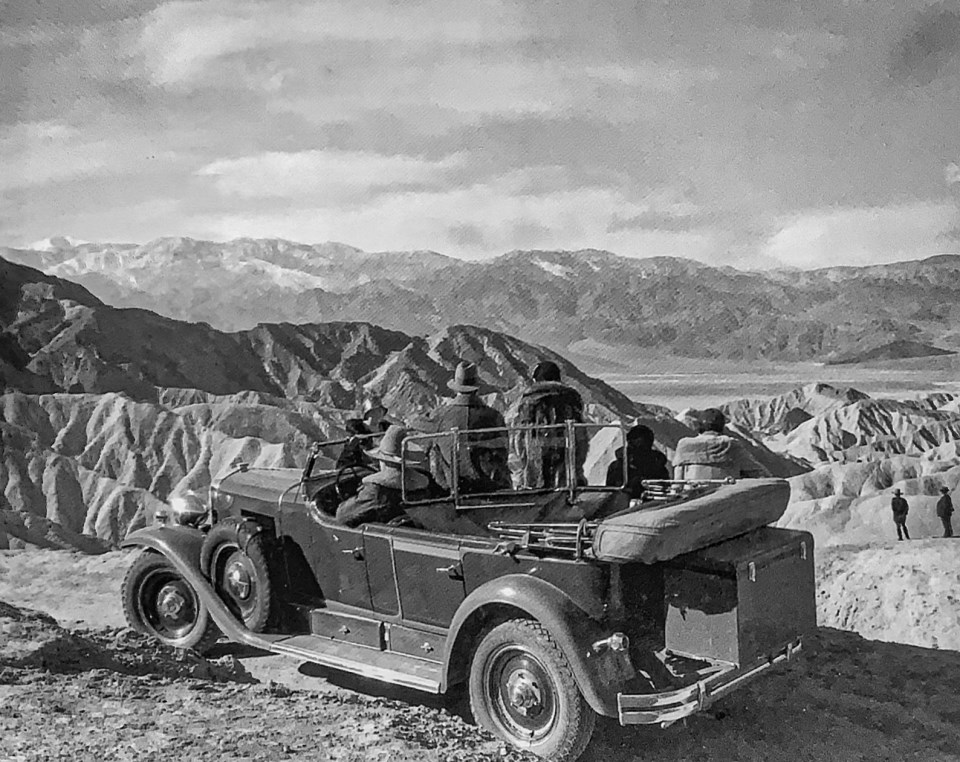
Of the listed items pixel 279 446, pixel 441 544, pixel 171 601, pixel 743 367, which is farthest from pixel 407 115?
pixel 743 367

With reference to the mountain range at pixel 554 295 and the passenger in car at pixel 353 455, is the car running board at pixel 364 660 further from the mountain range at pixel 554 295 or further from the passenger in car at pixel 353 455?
the mountain range at pixel 554 295

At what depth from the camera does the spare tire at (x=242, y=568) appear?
14.3 ft

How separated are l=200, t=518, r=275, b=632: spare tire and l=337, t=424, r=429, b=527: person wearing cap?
1.62ft

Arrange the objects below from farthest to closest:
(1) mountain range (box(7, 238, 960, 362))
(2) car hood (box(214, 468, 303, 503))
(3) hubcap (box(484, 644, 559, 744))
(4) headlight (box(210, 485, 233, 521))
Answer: (1) mountain range (box(7, 238, 960, 362))
(4) headlight (box(210, 485, 233, 521))
(2) car hood (box(214, 468, 303, 503))
(3) hubcap (box(484, 644, 559, 744))

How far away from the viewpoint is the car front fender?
3.25m

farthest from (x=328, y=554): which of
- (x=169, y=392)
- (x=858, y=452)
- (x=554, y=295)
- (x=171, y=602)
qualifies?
(x=858, y=452)

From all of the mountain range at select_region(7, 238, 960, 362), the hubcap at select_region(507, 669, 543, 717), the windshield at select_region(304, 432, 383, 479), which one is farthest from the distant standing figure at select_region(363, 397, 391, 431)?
the mountain range at select_region(7, 238, 960, 362)

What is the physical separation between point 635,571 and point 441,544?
789 millimetres

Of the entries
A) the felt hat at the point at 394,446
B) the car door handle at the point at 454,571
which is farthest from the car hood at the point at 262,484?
the car door handle at the point at 454,571

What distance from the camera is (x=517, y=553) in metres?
3.58

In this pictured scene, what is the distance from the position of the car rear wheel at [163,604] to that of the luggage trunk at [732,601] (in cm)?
244

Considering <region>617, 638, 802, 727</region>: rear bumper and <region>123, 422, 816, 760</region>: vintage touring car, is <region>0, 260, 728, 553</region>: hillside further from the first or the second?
<region>617, 638, 802, 727</region>: rear bumper

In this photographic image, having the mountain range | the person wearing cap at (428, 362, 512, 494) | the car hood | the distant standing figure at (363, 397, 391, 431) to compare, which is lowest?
the car hood

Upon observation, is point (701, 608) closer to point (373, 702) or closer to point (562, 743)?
point (562, 743)
